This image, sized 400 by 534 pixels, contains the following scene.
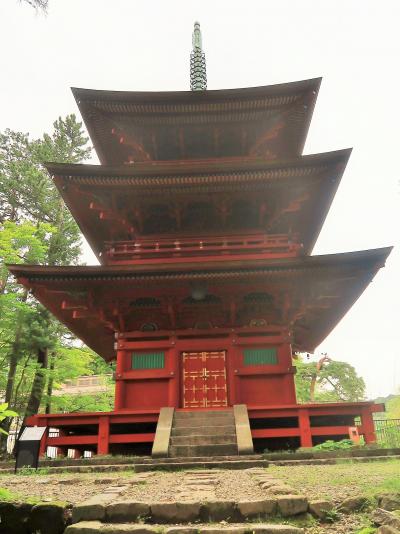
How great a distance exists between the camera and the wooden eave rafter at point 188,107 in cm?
1620

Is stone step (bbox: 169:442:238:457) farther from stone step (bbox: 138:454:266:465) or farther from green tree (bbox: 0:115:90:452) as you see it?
green tree (bbox: 0:115:90:452)

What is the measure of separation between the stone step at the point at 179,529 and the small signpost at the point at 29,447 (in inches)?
252

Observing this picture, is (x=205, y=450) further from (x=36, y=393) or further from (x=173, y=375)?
(x=36, y=393)

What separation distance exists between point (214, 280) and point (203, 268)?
0.63 metres

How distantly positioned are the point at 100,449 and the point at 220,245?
8262 mm

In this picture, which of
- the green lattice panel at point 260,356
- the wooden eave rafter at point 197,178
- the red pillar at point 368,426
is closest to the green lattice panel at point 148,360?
the green lattice panel at point 260,356

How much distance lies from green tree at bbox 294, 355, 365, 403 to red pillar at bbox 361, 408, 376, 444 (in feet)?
93.2

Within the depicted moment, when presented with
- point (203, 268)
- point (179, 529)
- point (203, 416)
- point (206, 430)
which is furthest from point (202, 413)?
point (179, 529)

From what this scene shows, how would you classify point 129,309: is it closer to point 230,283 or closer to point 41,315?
point 230,283

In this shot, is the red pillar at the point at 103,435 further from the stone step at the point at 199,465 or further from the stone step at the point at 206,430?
the stone step at the point at 199,465

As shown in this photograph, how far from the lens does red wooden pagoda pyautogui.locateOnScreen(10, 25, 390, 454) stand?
42.5 feet

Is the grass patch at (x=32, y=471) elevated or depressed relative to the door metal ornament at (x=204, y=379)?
depressed

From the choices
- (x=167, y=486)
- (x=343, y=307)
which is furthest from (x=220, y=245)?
(x=167, y=486)

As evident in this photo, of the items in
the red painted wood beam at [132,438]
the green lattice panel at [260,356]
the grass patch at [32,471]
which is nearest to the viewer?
the grass patch at [32,471]
